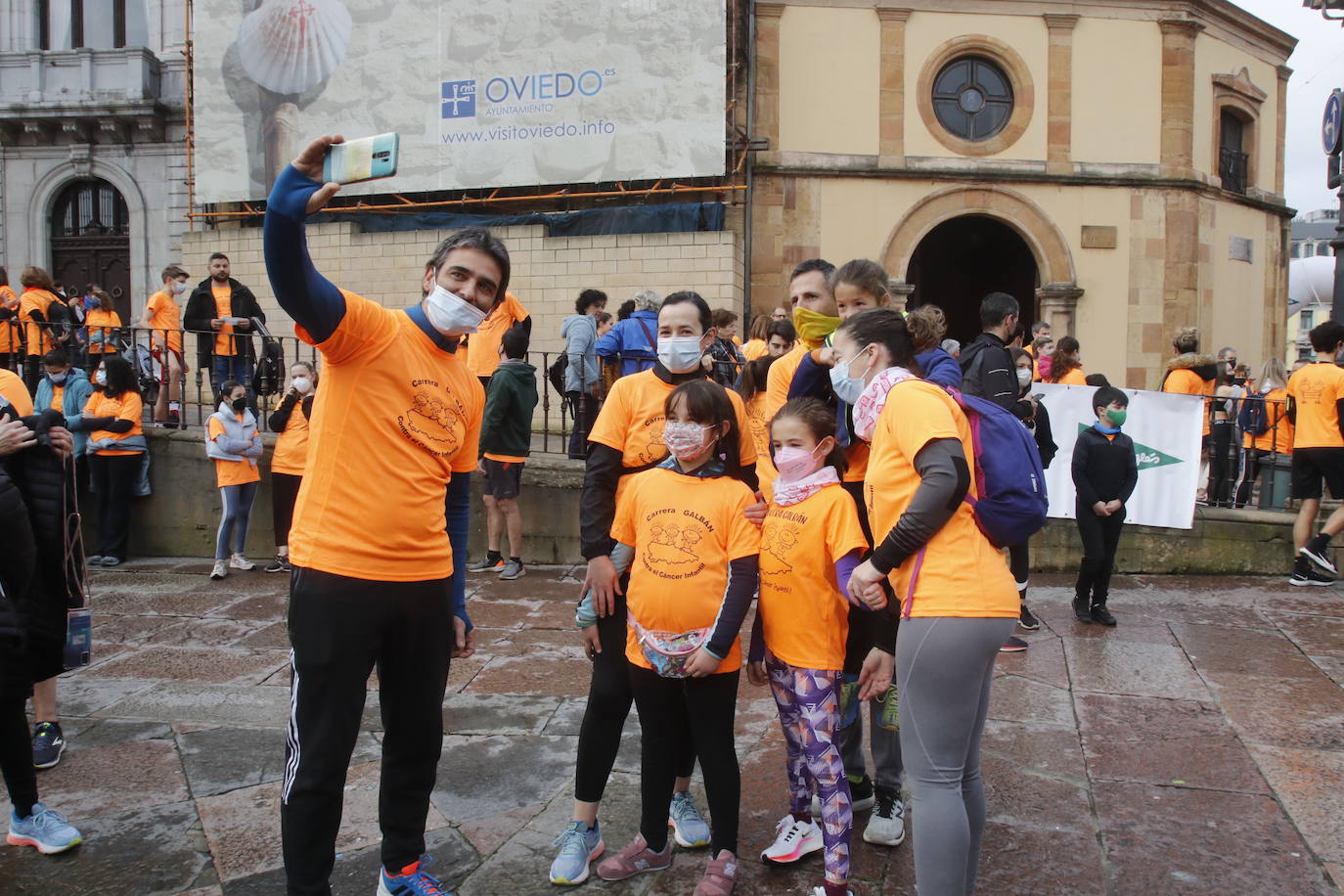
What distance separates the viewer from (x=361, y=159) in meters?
2.28

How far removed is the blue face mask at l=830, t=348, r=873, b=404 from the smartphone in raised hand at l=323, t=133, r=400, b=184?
4.68ft

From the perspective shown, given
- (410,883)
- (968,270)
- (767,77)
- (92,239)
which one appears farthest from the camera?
(968,270)

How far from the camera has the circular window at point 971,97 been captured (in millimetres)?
16484

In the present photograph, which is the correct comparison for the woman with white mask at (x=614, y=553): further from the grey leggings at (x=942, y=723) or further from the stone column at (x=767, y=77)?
the stone column at (x=767, y=77)

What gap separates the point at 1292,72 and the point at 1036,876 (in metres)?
21.3

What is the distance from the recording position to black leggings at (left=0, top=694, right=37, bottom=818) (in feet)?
11.1

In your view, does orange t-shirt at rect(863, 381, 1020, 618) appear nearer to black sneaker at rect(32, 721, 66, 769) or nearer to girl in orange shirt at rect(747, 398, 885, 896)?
girl in orange shirt at rect(747, 398, 885, 896)

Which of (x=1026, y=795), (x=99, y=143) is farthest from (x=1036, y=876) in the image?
(x=99, y=143)

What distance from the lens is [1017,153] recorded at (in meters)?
16.5

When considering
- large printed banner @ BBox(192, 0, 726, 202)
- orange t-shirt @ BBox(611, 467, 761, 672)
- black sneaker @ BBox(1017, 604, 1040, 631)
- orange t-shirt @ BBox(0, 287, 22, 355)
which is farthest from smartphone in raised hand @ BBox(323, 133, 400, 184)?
large printed banner @ BBox(192, 0, 726, 202)

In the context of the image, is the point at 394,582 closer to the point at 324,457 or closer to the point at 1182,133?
the point at 324,457

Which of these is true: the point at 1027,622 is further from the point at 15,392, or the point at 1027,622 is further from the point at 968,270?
the point at 968,270

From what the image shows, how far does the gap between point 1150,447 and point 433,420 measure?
736 centimetres

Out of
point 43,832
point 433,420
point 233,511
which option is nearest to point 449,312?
point 433,420
